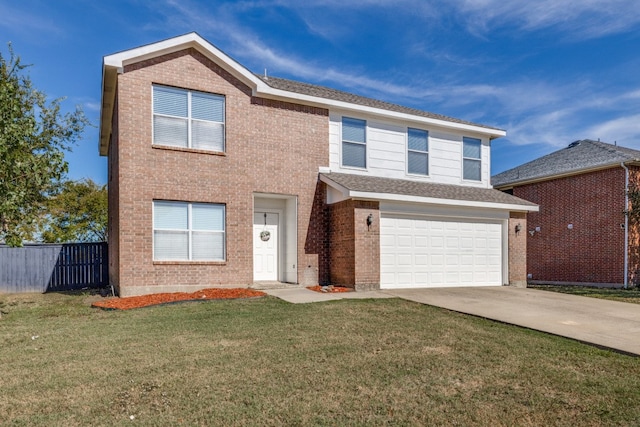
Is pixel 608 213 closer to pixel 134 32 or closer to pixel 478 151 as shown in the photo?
pixel 478 151

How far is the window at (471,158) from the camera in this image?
15.2 m

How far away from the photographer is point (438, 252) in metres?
12.9

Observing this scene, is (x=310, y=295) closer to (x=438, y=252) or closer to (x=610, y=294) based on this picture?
(x=438, y=252)

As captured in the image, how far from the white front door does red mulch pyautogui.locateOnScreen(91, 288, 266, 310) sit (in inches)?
69.4

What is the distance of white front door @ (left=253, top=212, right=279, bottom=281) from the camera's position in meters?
12.6

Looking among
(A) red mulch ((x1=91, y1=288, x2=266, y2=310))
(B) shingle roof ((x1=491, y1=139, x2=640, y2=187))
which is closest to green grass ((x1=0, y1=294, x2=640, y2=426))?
(A) red mulch ((x1=91, y1=288, x2=266, y2=310))

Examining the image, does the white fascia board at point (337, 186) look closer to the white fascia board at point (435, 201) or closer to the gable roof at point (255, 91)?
the white fascia board at point (435, 201)

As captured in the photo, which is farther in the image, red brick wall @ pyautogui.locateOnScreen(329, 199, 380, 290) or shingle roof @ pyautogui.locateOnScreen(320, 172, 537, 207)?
shingle roof @ pyautogui.locateOnScreen(320, 172, 537, 207)

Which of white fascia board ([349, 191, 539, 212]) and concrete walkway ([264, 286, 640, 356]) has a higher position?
white fascia board ([349, 191, 539, 212])

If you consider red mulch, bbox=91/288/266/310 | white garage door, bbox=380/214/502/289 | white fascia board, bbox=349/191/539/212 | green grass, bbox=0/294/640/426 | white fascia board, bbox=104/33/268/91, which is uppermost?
white fascia board, bbox=104/33/268/91

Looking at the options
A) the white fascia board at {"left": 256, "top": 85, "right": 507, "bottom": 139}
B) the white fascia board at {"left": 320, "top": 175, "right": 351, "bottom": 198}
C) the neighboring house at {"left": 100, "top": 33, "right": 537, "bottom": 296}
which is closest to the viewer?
the neighboring house at {"left": 100, "top": 33, "right": 537, "bottom": 296}

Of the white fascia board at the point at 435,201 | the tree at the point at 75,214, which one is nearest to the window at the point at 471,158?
the white fascia board at the point at 435,201

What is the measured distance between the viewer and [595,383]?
433cm

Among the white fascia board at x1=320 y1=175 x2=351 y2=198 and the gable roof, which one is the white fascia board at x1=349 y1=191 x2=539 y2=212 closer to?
the white fascia board at x1=320 y1=175 x2=351 y2=198
